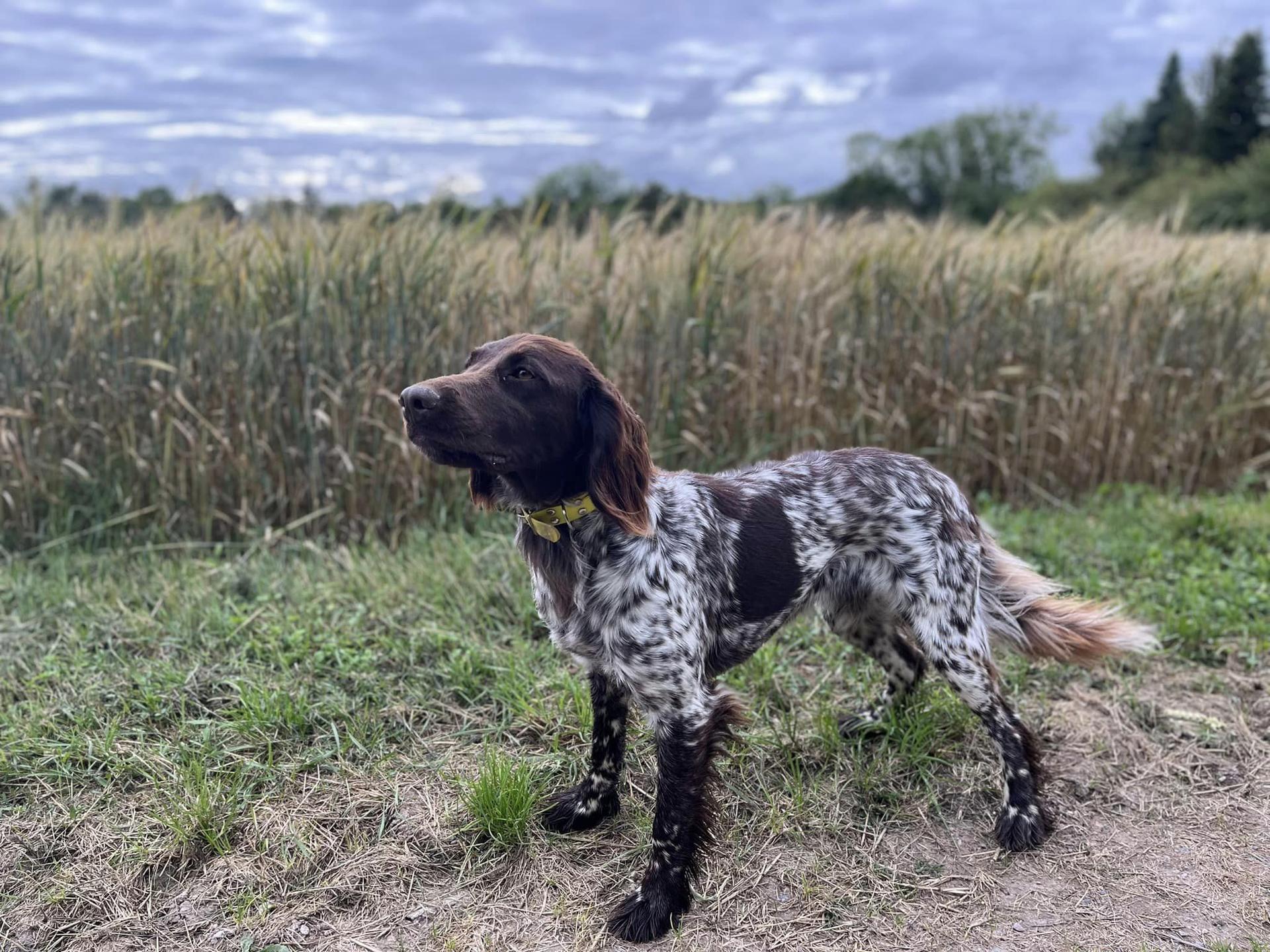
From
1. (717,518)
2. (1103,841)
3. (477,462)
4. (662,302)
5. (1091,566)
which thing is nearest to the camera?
(477,462)

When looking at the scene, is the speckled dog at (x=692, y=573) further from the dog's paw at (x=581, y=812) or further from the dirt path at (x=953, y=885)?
the dirt path at (x=953, y=885)

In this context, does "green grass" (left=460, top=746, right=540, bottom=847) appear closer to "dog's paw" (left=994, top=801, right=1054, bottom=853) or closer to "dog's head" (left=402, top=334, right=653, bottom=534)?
"dog's head" (left=402, top=334, right=653, bottom=534)

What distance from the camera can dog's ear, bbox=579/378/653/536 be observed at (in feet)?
8.73

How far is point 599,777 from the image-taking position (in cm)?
320

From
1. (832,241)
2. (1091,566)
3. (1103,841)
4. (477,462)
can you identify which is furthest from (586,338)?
(1103,841)

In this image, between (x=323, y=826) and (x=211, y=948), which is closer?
(x=211, y=948)

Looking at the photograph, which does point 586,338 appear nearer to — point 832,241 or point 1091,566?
point 832,241

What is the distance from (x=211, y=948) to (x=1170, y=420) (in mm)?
6961

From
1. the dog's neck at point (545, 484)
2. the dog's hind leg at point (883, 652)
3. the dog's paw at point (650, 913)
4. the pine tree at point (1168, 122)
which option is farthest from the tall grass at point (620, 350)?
the pine tree at point (1168, 122)

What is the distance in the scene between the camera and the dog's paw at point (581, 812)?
3221 millimetres

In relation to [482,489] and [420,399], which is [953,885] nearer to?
[482,489]

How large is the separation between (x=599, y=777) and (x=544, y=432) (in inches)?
49.3

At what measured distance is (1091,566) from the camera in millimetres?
5293

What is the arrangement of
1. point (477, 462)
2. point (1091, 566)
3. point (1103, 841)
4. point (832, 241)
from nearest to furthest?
point (477, 462) < point (1103, 841) < point (1091, 566) < point (832, 241)
